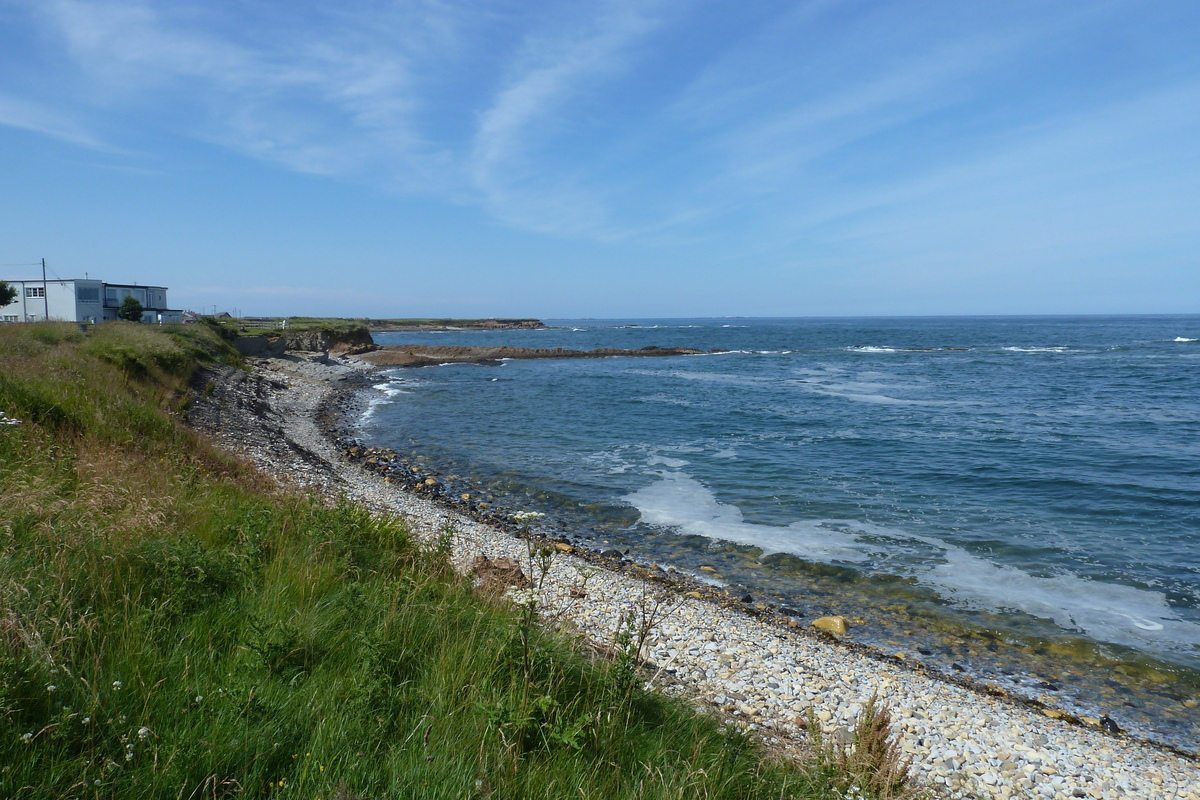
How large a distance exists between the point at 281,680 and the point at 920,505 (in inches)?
721

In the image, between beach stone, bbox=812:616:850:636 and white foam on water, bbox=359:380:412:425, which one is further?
white foam on water, bbox=359:380:412:425

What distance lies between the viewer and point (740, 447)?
26.4 meters

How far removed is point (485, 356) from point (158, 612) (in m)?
79.5

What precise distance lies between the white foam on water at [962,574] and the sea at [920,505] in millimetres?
56

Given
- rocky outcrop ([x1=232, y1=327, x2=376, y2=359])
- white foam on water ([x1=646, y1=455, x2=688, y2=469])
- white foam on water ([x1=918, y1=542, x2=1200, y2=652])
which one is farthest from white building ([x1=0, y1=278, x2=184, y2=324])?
white foam on water ([x1=918, y1=542, x2=1200, y2=652])

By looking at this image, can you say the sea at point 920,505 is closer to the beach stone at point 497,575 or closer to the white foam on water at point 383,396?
the white foam on water at point 383,396

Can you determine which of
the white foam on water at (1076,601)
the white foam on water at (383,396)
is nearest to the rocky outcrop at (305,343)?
the white foam on water at (383,396)

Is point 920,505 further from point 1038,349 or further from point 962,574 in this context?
point 1038,349

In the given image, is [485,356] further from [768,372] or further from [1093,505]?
[1093,505]

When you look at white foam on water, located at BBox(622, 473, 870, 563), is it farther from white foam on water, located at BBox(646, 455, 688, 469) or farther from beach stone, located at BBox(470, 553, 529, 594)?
beach stone, located at BBox(470, 553, 529, 594)

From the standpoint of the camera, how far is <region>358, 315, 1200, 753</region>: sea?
416 inches

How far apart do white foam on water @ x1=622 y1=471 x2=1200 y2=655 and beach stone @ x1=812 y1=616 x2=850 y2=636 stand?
2736 millimetres

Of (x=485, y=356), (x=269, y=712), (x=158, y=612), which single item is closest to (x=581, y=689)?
(x=269, y=712)

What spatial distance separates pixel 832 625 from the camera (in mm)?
11148
